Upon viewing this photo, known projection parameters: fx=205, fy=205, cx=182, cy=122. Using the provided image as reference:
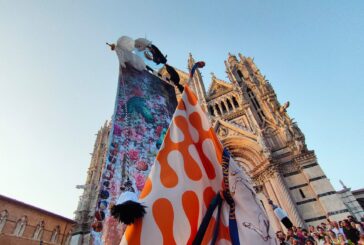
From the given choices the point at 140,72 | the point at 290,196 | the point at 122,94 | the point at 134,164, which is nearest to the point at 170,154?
the point at 134,164

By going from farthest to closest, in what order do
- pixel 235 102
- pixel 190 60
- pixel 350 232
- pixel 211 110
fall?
pixel 190 60, pixel 211 110, pixel 235 102, pixel 350 232

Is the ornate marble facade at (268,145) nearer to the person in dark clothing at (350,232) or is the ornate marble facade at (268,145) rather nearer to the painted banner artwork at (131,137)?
the person in dark clothing at (350,232)

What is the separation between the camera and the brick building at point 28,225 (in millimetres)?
15466

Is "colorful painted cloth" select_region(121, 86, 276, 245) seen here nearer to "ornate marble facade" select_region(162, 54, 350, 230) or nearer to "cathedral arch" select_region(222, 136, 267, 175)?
"ornate marble facade" select_region(162, 54, 350, 230)

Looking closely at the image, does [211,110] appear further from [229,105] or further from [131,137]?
[131,137]

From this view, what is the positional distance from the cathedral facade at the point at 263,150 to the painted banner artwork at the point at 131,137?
1009cm

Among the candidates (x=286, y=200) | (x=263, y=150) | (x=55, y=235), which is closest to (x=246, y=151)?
(x=263, y=150)

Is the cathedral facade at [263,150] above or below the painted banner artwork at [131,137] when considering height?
above

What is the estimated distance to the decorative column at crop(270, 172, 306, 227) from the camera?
1100 centimetres

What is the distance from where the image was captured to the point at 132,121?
3764 millimetres

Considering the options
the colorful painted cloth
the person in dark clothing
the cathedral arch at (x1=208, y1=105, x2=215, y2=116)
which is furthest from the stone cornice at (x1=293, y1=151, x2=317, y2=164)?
the colorful painted cloth

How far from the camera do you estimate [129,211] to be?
61.6 inches

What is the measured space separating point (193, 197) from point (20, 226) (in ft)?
68.2

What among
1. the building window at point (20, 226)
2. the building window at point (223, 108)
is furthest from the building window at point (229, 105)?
the building window at point (20, 226)
